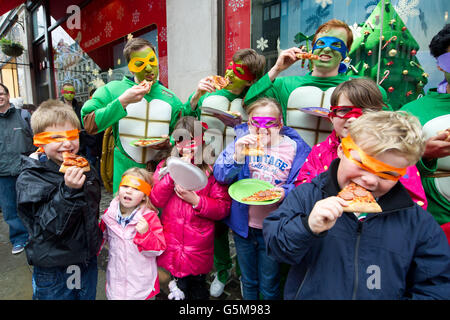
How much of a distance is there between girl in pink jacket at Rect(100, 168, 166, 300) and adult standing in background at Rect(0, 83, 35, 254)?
2.40m

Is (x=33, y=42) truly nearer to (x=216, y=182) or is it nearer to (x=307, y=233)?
(x=216, y=182)

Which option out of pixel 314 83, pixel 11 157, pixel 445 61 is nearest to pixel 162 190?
pixel 314 83

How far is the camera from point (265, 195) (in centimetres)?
172

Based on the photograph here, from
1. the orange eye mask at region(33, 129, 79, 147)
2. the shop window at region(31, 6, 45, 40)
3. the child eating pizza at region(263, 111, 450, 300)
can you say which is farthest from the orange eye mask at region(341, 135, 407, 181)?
the shop window at region(31, 6, 45, 40)

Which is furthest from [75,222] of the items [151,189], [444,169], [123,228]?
[444,169]

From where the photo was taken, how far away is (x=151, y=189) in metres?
2.10

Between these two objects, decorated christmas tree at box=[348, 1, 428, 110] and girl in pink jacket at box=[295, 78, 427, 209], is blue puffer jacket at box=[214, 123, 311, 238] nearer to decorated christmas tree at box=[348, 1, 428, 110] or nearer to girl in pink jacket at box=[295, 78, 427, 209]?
girl in pink jacket at box=[295, 78, 427, 209]

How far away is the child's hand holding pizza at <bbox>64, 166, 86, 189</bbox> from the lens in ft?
4.92

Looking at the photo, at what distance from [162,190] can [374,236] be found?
1.46m

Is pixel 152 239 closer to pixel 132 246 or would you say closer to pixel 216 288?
pixel 132 246

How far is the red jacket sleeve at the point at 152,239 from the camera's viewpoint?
1.84 metres

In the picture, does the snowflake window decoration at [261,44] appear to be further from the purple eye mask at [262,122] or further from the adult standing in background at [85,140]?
the adult standing in background at [85,140]

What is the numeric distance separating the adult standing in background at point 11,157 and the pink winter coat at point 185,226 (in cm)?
261

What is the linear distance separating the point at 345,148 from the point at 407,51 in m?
2.54
